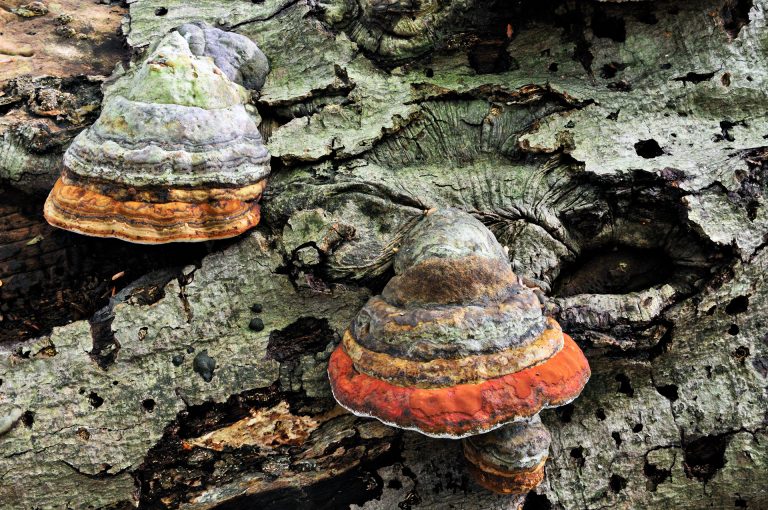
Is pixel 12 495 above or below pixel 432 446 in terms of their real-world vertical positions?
below

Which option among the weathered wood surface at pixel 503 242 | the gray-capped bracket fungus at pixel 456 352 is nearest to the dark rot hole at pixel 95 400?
the weathered wood surface at pixel 503 242

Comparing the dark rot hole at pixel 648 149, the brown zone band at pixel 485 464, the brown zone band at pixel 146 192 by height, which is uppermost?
the dark rot hole at pixel 648 149

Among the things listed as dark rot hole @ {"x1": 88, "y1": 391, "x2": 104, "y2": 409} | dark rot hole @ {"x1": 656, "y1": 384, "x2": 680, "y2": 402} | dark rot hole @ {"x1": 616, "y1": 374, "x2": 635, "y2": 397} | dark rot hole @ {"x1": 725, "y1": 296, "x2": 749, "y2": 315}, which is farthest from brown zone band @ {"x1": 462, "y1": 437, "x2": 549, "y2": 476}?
dark rot hole @ {"x1": 88, "y1": 391, "x2": 104, "y2": 409}

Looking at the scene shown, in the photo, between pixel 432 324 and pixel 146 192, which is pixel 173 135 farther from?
pixel 432 324

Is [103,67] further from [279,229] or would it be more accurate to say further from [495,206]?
[495,206]

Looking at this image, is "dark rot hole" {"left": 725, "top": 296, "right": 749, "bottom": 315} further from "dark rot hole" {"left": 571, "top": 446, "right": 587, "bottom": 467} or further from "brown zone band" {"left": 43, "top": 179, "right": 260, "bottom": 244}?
"brown zone band" {"left": 43, "top": 179, "right": 260, "bottom": 244}

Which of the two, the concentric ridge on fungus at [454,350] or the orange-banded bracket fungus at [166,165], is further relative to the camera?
the orange-banded bracket fungus at [166,165]

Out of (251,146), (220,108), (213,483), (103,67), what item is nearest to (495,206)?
(251,146)

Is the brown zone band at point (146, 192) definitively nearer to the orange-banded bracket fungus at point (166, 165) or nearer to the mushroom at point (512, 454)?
the orange-banded bracket fungus at point (166, 165)
